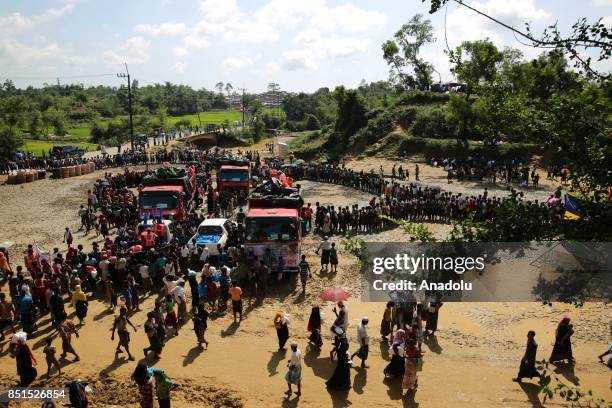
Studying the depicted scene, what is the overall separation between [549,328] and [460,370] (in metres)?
3.57

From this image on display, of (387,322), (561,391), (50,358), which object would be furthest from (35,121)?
(561,391)

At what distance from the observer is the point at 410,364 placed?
33.2 ft

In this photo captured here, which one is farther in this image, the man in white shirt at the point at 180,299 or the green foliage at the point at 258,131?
the green foliage at the point at 258,131

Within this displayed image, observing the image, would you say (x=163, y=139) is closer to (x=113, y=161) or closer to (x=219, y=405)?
(x=113, y=161)

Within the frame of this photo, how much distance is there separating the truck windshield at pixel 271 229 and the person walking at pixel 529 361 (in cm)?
776

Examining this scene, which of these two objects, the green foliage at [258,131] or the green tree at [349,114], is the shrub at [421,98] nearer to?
the green tree at [349,114]

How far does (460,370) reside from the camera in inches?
444

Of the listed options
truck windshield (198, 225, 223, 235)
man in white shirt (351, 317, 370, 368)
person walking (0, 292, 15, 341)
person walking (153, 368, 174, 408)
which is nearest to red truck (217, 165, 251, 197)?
truck windshield (198, 225, 223, 235)

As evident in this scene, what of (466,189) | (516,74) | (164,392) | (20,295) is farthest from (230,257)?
(516,74)

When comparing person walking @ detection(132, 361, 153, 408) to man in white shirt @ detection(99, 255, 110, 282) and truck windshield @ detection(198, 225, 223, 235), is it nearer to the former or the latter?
man in white shirt @ detection(99, 255, 110, 282)

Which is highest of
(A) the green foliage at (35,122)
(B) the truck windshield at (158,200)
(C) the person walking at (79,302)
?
(A) the green foliage at (35,122)

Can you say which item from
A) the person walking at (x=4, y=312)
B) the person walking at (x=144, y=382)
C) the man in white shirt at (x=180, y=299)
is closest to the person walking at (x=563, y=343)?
the person walking at (x=144, y=382)

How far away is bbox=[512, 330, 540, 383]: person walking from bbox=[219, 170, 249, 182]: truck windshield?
66.9ft

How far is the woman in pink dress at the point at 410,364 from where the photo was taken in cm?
1009
